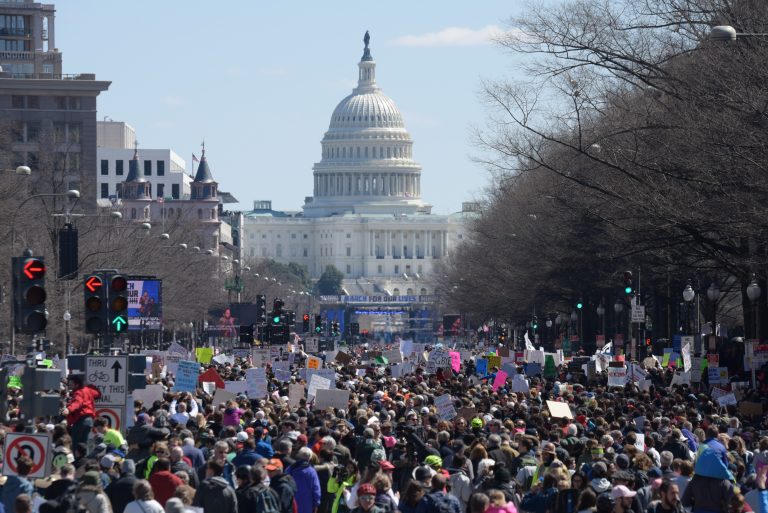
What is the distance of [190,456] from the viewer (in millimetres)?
22578

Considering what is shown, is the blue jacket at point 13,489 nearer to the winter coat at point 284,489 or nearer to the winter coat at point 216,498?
the winter coat at point 216,498

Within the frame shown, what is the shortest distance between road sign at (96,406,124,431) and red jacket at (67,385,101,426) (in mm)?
100

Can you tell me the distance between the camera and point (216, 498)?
18.4 meters

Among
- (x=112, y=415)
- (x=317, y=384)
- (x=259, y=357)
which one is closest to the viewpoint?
(x=112, y=415)

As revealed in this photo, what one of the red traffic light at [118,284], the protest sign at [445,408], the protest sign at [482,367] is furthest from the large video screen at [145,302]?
the red traffic light at [118,284]

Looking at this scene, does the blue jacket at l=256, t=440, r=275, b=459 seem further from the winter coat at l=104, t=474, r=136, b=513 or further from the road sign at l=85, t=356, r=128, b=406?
the winter coat at l=104, t=474, r=136, b=513

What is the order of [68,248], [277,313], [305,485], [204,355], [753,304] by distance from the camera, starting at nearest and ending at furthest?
[305,485] < [68,248] < [753,304] < [204,355] < [277,313]

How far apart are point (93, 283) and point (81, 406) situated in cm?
152

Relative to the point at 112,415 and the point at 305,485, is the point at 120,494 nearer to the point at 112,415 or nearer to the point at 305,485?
the point at 305,485

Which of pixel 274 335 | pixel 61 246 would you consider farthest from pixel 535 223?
pixel 61 246

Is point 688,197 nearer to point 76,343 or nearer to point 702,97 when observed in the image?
point 702,97

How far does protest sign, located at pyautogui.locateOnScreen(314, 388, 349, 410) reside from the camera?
3103 centimetres

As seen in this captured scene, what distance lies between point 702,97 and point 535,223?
40.1 metres

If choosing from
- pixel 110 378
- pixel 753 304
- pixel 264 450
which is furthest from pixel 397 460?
pixel 753 304
